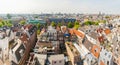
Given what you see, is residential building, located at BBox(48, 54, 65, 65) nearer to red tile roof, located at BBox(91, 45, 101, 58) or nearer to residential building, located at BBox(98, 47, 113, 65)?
residential building, located at BBox(98, 47, 113, 65)

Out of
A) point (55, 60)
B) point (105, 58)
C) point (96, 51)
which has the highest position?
point (105, 58)

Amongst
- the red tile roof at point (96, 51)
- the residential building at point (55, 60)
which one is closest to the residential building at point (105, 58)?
→ the red tile roof at point (96, 51)

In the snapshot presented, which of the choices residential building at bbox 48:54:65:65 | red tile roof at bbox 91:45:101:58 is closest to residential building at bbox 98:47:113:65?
red tile roof at bbox 91:45:101:58

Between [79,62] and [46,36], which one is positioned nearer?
[79,62]

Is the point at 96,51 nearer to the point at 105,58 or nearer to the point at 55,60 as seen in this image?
the point at 105,58

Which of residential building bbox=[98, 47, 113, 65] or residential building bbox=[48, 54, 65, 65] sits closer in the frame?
residential building bbox=[98, 47, 113, 65]

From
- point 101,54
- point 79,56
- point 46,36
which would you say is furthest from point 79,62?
point 46,36

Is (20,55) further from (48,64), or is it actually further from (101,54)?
(101,54)

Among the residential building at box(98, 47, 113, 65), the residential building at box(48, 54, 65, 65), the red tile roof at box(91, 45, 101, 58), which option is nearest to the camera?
the residential building at box(98, 47, 113, 65)

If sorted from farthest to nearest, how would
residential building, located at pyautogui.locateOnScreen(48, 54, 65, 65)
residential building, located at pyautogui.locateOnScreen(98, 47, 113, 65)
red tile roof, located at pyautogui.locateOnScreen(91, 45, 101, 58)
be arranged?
red tile roof, located at pyautogui.locateOnScreen(91, 45, 101, 58) → residential building, located at pyautogui.locateOnScreen(48, 54, 65, 65) → residential building, located at pyautogui.locateOnScreen(98, 47, 113, 65)

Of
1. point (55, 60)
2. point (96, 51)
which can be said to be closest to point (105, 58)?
point (96, 51)

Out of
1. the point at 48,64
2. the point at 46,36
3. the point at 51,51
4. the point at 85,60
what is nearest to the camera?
the point at 48,64
